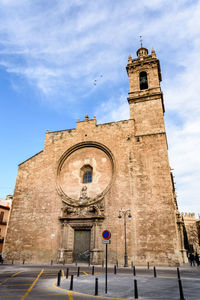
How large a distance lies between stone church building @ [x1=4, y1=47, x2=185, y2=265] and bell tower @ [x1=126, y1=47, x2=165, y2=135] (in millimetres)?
111

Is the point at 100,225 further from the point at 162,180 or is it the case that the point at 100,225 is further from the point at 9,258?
the point at 9,258

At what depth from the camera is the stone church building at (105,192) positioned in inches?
757

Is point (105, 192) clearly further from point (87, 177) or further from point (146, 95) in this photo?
point (146, 95)

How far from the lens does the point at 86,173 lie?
24891 mm

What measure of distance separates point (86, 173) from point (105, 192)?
3980mm

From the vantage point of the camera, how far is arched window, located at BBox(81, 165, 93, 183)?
2439cm

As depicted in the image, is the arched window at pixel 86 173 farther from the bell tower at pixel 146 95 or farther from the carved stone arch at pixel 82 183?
the bell tower at pixel 146 95

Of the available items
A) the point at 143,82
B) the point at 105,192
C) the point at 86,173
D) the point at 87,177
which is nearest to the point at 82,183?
the point at 87,177

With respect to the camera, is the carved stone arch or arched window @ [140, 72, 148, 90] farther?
arched window @ [140, 72, 148, 90]

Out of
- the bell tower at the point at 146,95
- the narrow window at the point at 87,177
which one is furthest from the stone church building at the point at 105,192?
the narrow window at the point at 87,177

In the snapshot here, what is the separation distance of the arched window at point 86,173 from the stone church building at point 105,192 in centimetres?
14

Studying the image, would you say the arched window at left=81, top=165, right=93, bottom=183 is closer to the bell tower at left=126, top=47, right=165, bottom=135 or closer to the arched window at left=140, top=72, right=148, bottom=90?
the bell tower at left=126, top=47, right=165, bottom=135

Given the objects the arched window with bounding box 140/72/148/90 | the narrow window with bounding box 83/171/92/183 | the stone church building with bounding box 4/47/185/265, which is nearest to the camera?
the stone church building with bounding box 4/47/185/265

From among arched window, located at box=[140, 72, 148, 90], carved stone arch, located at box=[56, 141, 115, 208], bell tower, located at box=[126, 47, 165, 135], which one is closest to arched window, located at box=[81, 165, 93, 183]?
carved stone arch, located at box=[56, 141, 115, 208]
